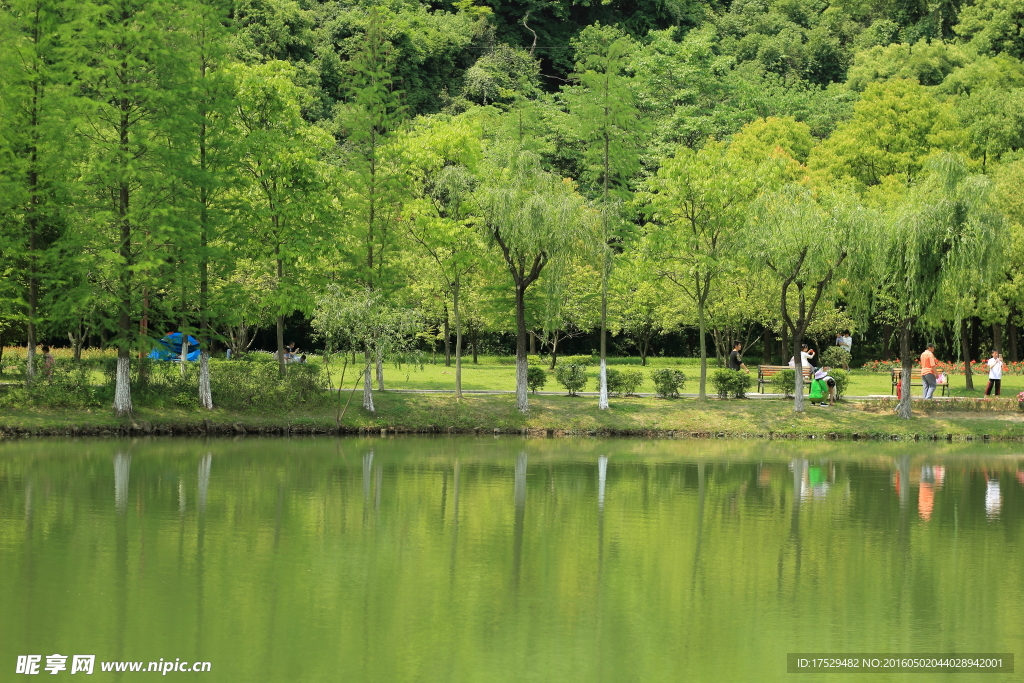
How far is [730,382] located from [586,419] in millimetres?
5904

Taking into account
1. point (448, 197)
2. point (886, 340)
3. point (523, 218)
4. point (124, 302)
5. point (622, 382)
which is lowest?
point (622, 382)

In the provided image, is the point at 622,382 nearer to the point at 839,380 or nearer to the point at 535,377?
the point at 535,377

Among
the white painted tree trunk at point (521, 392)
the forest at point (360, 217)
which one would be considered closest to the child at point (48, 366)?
the forest at point (360, 217)

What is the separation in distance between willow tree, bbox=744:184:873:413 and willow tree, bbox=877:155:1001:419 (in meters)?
0.98

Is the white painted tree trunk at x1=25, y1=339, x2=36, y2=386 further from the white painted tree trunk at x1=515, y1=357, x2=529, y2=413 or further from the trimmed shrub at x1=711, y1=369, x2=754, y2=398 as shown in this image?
the trimmed shrub at x1=711, y1=369, x2=754, y2=398

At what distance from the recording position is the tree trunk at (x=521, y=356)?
115 feet

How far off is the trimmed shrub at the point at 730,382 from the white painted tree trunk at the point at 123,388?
1829cm

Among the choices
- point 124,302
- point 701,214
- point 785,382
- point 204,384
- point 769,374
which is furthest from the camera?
point 769,374

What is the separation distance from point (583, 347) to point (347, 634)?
50472mm

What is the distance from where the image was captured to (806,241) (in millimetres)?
35906

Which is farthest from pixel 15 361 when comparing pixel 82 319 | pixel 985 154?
pixel 985 154

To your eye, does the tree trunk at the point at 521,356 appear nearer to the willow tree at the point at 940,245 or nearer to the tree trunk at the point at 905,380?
the willow tree at the point at 940,245

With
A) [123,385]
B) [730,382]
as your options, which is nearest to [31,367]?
[123,385]

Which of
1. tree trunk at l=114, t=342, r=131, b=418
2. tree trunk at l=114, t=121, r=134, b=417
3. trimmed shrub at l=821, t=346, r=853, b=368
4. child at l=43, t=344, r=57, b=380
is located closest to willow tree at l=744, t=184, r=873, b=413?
trimmed shrub at l=821, t=346, r=853, b=368
